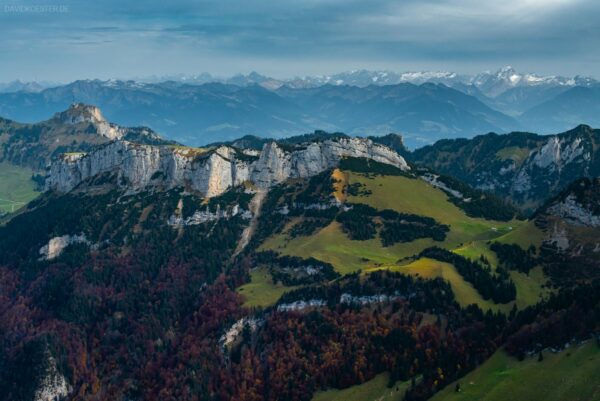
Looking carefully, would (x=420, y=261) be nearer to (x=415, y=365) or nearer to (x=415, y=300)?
(x=415, y=300)

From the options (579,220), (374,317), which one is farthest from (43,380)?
(579,220)

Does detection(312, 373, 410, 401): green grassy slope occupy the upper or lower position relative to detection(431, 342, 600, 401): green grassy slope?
lower

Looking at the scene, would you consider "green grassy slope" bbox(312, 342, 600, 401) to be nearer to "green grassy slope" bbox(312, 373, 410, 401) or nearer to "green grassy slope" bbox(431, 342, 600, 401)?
"green grassy slope" bbox(431, 342, 600, 401)

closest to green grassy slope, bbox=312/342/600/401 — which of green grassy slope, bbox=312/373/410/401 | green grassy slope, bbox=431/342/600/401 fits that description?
green grassy slope, bbox=431/342/600/401

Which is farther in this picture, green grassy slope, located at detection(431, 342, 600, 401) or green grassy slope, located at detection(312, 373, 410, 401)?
green grassy slope, located at detection(312, 373, 410, 401)

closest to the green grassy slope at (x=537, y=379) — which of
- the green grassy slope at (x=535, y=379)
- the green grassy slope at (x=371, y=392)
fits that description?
the green grassy slope at (x=535, y=379)

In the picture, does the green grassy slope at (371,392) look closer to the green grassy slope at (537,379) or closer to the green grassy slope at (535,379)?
the green grassy slope at (535,379)

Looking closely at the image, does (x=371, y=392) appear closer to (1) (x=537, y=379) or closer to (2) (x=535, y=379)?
(2) (x=535, y=379)

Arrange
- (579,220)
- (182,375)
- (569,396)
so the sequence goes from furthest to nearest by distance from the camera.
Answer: (579,220) < (182,375) < (569,396)

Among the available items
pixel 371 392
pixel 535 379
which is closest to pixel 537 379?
pixel 535 379
